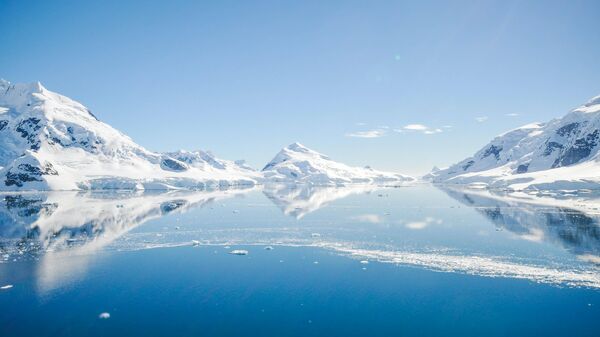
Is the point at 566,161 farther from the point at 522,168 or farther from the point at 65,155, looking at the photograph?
the point at 65,155

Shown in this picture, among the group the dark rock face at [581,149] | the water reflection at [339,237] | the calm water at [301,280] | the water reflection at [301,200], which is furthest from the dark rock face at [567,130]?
the calm water at [301,280]

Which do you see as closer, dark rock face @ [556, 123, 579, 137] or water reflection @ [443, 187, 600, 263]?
water reflection @ [443, 187, 600, 263]

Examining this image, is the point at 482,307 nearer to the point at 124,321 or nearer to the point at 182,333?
the point at 182,333

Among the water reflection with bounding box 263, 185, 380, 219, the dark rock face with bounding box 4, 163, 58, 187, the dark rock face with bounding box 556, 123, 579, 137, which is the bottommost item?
the water reflection with bounding box 263, 185, 380, 219

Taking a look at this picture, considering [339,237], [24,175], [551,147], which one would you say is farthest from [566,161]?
[24,175]

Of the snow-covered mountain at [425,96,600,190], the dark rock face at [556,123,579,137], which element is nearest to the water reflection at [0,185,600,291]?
the snow-covered mountain at [425,96,600,190]

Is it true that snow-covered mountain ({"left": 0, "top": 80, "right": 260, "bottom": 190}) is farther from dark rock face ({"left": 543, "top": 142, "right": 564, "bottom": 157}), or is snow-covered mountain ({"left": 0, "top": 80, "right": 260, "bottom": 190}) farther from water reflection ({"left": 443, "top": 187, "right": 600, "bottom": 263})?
dark rock face ({"left": 543, "top": 142, "right": 564, "bottom": 157})

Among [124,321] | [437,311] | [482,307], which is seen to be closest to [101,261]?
[124,321]
